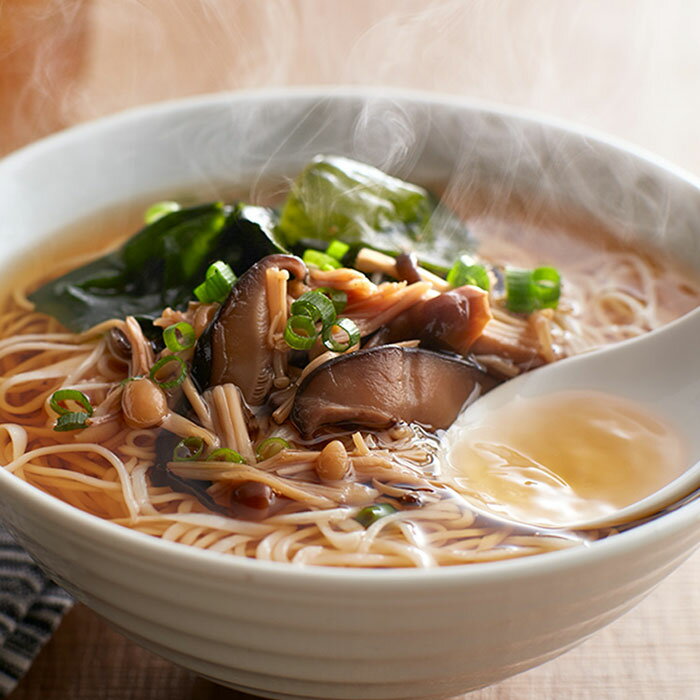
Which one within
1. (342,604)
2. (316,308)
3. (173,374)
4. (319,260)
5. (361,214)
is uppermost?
(361,214)

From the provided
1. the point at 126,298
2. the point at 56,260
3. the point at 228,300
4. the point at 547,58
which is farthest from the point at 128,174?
the point at 547,58

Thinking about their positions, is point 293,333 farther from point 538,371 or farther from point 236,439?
point 538,371

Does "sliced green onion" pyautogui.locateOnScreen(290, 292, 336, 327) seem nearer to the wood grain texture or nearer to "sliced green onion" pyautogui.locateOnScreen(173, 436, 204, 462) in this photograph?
"sliced green onion" pyautogui.locateOnScreen(173, 436, 204, 462)

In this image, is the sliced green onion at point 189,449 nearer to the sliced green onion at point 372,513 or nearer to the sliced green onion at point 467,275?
the sliced green onion at point 372,513

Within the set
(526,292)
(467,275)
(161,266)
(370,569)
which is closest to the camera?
(370,569)

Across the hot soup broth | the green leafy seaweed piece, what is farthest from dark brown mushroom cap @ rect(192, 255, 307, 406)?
the green leafy seaweed piece

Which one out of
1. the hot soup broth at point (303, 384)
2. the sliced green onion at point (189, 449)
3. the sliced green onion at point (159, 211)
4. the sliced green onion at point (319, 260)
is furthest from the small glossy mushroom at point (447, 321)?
the sliced green onion at point (159, 211)

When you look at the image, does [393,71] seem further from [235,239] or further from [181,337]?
[181,337]

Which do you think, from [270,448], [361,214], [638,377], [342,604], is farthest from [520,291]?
[342,604]
